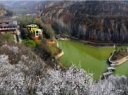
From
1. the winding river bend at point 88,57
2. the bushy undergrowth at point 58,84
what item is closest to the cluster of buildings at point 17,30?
the winding river bend at point 88,57

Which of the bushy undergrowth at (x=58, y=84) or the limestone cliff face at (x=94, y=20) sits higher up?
the bushy undergrowth at (x=58, y=84)

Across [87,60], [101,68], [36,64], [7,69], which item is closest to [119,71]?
[101,68]

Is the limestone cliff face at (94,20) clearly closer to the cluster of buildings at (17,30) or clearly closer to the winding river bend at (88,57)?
the winding river bend at (88,57)

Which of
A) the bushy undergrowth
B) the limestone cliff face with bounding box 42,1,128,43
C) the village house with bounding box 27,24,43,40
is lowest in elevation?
the limestone cliff face with bounding box 42,1,128,43

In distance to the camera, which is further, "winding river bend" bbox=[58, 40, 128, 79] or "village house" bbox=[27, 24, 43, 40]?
"village house" bbox=[27, 24, 43, 40]

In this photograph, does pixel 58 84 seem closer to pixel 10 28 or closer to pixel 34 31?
pixel 34 31

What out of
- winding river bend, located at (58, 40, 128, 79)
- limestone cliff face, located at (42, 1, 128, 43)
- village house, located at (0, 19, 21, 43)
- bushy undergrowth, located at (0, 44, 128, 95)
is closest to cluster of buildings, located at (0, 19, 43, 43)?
village house, located at (0, 19, 21, 43)

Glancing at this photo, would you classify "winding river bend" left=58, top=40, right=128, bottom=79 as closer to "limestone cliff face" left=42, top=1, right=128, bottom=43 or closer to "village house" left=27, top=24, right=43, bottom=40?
"village house" left=27, top=24, right=43, bottom=40
